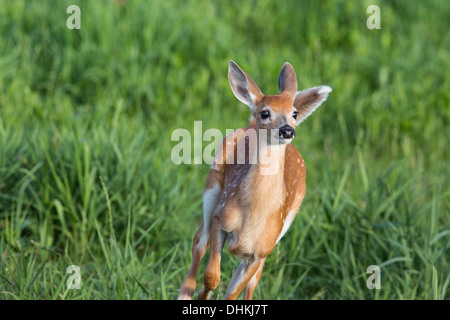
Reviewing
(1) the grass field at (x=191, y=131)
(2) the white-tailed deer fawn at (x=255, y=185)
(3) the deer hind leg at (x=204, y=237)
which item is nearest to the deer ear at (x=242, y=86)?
(2) the white-tailed deer fawn at (x=255, y=185)

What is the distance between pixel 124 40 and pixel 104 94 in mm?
653

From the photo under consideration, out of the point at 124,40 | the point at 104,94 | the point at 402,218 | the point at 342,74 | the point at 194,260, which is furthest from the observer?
the point at 342,74

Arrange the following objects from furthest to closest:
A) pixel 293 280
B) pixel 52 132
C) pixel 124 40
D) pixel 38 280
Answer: pixel 124 40
pixel 52 132
pixel 293 280
pixel 38 280

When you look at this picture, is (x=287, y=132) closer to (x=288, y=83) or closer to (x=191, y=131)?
(x=288, y=83)

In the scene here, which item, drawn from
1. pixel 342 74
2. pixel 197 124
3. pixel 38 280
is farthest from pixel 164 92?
pixel 38 280

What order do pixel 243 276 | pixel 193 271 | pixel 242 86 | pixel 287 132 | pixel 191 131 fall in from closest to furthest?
pixel 287 132 → pixel 242 86 → pixel 243 276 → pixel 193 271 → pixel 191 131

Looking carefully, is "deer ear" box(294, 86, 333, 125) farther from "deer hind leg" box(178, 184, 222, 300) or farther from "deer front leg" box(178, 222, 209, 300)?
"deer front leg" box(178, 222, 209, 300)

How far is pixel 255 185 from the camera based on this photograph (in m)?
2.06

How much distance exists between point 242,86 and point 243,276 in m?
0.61

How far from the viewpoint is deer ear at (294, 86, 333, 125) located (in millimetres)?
1988

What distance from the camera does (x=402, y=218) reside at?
4.04m

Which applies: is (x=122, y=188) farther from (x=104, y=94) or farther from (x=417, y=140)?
(x=417, y=140)

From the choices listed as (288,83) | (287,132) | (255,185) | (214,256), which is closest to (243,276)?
(214,256)

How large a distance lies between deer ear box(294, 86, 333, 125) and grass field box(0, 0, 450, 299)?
1.18 metres
